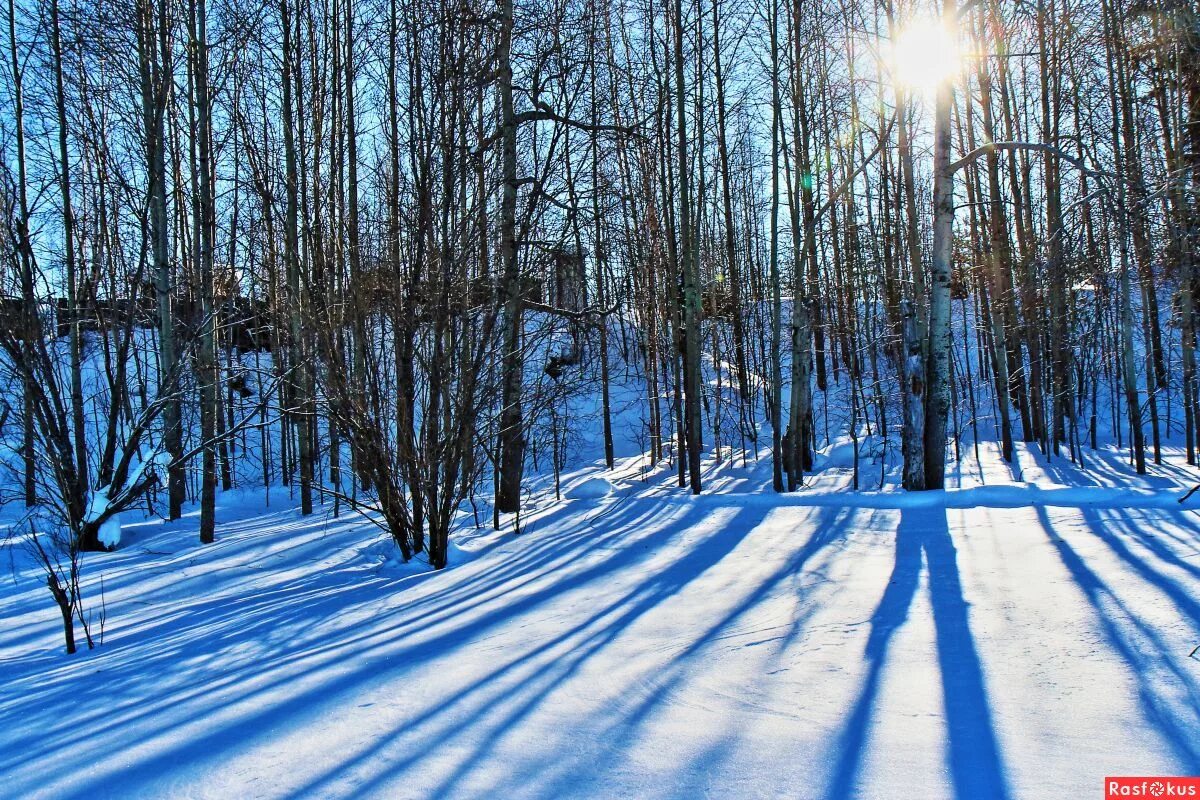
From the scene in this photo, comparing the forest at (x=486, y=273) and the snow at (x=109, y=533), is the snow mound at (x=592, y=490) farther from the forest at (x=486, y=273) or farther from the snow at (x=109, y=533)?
the snow at (x=109, y=533)

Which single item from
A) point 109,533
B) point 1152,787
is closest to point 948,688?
point 1152,787

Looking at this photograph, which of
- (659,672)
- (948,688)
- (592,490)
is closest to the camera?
(948,688)

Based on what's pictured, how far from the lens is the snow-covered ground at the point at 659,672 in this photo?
223cm

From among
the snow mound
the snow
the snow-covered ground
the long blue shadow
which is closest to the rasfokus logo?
the snow-covered ground

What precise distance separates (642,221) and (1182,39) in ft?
35.5

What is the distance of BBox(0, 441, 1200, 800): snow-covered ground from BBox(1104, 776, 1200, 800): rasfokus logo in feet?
0.12

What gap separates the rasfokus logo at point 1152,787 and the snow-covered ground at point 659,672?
37 millimetres

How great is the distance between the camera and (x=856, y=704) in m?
2.63

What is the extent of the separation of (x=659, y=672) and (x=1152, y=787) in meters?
1.69

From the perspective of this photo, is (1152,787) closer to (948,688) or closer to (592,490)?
(948,688)

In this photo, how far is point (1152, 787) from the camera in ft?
6.46

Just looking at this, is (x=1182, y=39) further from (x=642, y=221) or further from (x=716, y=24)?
(x=642, y=221)

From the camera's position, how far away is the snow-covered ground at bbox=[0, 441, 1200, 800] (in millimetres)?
2232

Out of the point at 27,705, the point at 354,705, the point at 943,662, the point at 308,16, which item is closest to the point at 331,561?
the point at 27,705
